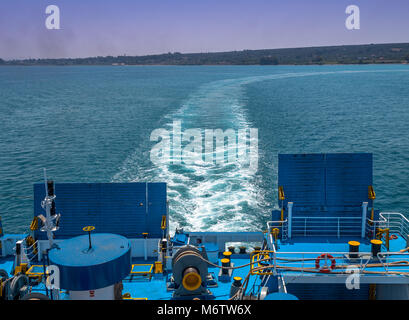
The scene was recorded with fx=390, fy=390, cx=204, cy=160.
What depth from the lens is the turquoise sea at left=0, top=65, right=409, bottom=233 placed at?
25.8 m

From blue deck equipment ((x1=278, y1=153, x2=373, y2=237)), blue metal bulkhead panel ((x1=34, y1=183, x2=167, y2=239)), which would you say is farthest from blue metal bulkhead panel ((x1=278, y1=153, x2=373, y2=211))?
blue metal bulkhead panel ((x1=34, y1=183, x2=167, y2=239))

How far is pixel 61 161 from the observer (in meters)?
35.3

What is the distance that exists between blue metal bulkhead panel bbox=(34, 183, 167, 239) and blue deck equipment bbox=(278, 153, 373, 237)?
480cm

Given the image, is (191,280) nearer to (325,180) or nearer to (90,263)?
(90,263)

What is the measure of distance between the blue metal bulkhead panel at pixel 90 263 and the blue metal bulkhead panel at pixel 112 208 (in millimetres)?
6489

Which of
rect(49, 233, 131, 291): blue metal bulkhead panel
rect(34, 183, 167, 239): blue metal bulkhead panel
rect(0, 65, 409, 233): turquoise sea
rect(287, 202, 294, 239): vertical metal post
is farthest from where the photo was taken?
rect(0, 65, 409, 233): turquoise sea

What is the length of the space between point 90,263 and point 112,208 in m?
7.48

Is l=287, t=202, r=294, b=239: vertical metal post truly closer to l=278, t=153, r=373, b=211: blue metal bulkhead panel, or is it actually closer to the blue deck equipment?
the blue deck equipment

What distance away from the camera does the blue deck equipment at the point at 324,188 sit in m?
13.7

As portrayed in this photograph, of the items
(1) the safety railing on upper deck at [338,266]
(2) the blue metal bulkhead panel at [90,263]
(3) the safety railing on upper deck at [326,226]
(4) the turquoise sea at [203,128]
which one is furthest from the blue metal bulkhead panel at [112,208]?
(2) the blue metal bulkhead panel at [90,263]

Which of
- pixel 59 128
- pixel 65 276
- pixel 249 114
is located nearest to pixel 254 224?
pixel 65 276

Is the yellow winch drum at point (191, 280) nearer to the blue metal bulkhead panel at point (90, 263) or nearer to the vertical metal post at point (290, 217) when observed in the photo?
the blue metal bulkhead panel at point (90, 263)

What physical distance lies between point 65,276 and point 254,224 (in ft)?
53.1

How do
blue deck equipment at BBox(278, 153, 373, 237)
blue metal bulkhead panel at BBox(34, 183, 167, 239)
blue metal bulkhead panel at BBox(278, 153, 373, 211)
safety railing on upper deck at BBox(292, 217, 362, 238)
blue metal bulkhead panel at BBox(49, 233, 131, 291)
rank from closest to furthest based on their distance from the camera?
1. blue metal bulkhead panel at BBox(49, 233, 131, 291)
2. safety railing on upper deck at BBox(292, 217, 362, 238)
3. blue deck equipment at BBox(278, 153, 373, 237)
4. blue metal bulkhead panel at BBox(278, 153, 373, 211)
5. blue metal bulkhead panel at BBox(34, 183, 167, 239)
